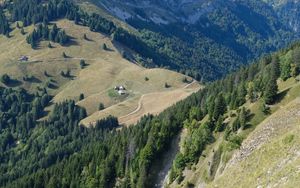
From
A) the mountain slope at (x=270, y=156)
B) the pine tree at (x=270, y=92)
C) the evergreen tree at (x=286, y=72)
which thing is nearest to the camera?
the mountain slope at (x=270, y=156)

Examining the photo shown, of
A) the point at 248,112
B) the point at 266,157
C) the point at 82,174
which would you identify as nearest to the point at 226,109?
the point at 248,112

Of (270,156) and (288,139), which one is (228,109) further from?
(288,139)

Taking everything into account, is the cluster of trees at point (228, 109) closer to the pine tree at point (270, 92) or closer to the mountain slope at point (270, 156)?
the pine tree at point (270, 92)

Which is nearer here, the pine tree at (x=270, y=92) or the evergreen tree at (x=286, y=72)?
the pine tree at (x=270, y=92)

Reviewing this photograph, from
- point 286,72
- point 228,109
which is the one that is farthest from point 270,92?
point 228,109

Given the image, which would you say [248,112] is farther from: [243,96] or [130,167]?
[130,167]

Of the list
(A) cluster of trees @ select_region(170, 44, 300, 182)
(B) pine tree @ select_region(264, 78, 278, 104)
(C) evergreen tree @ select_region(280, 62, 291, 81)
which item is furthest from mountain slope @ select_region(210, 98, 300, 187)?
(C) evergreen tree @ select_region(280, 62, 291, 81)

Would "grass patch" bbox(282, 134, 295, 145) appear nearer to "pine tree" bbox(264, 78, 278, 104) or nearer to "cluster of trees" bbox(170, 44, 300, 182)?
"cluster of trees" bbox(170, 44, 300, 182)

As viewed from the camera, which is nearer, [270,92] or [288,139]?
[288,139]

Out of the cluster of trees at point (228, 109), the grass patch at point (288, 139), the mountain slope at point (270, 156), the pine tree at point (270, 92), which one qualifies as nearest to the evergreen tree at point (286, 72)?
the cluster of trees at point (228, 109)

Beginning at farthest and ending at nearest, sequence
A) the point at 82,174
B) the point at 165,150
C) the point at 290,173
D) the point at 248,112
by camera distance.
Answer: the point at 82,174 < the point at 165,150 < the point at 248,112 < the point at 290,173

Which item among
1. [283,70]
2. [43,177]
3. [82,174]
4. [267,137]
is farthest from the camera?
[43,177]
